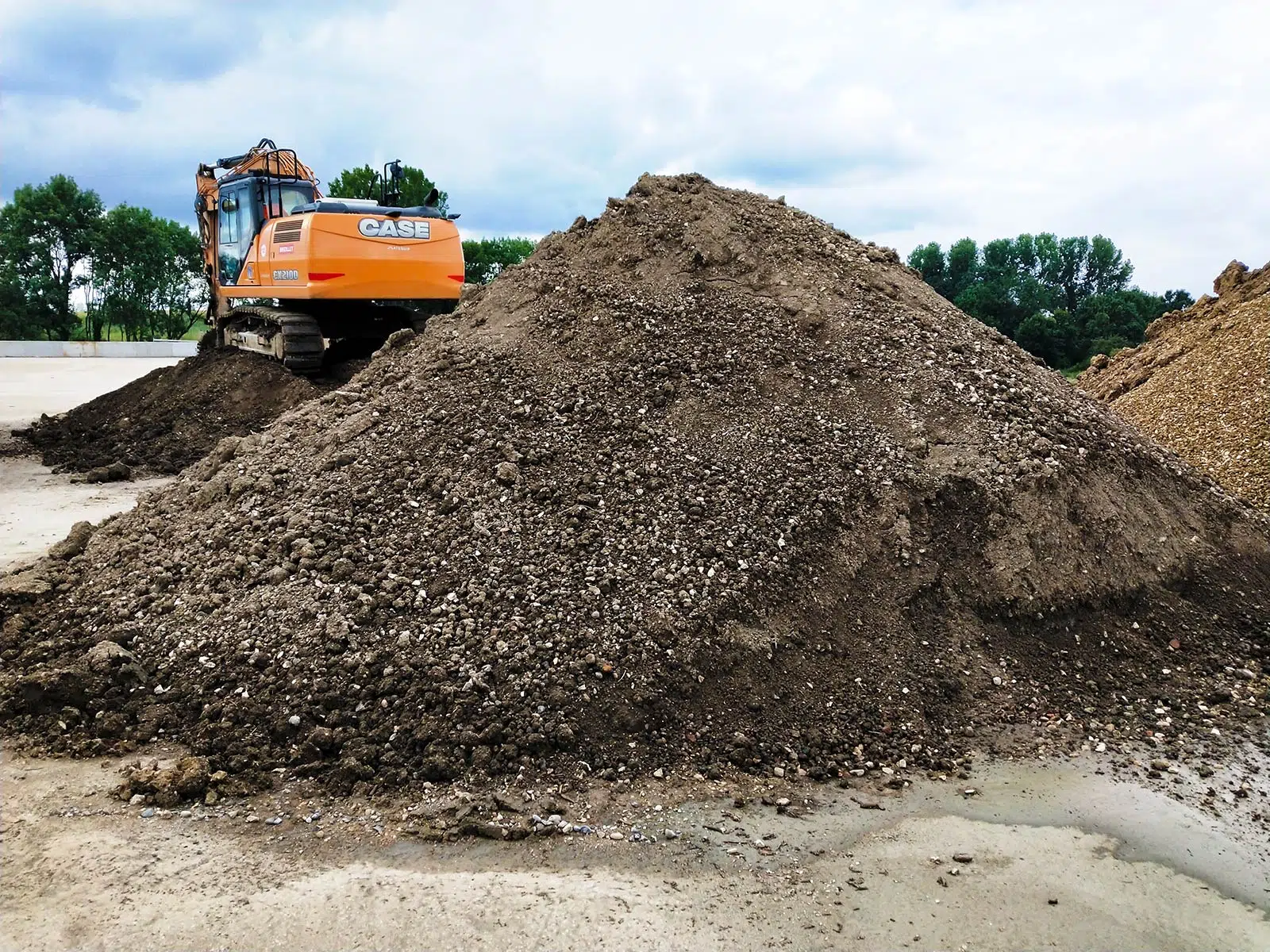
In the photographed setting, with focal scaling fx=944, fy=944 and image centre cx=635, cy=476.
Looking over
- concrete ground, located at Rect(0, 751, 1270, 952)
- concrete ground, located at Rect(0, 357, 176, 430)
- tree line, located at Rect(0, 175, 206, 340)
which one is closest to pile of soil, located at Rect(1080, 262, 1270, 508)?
concrete ground, located at Rect(0, 751, 1270, 952)

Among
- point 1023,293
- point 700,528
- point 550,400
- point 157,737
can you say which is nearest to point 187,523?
point 157,737

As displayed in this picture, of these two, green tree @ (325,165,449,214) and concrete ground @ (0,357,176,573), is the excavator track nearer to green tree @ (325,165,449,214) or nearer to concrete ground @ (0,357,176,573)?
concrete ground @ (0,357,176,573)

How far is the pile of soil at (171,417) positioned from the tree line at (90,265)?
72.3 ft

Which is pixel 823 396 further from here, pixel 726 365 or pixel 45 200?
pixel 45 200

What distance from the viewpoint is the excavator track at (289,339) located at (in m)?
11.3

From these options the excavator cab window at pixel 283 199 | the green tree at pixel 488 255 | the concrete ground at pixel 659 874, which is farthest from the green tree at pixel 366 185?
the concrete ground at pixel 659 874

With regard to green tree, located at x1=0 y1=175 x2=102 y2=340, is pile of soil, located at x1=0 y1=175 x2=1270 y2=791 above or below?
below

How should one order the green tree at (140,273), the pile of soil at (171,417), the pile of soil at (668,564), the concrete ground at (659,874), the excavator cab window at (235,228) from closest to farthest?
the concrete ground at (659,874) → the pile of soil at (668,564) → the pile of soil at (171,417) → the excavator cab window at (235,228) → the green tree at (140,273)

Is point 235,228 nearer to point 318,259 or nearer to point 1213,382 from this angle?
point 318,259

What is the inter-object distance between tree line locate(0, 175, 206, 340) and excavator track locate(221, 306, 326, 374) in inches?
898

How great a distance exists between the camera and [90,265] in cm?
3222

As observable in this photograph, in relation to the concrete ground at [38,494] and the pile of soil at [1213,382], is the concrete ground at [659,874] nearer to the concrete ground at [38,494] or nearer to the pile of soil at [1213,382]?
the concrete ground at [38,494]

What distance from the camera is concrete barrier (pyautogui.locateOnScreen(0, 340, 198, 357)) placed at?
27.5 m

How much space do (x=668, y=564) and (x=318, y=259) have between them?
25.4 feet
